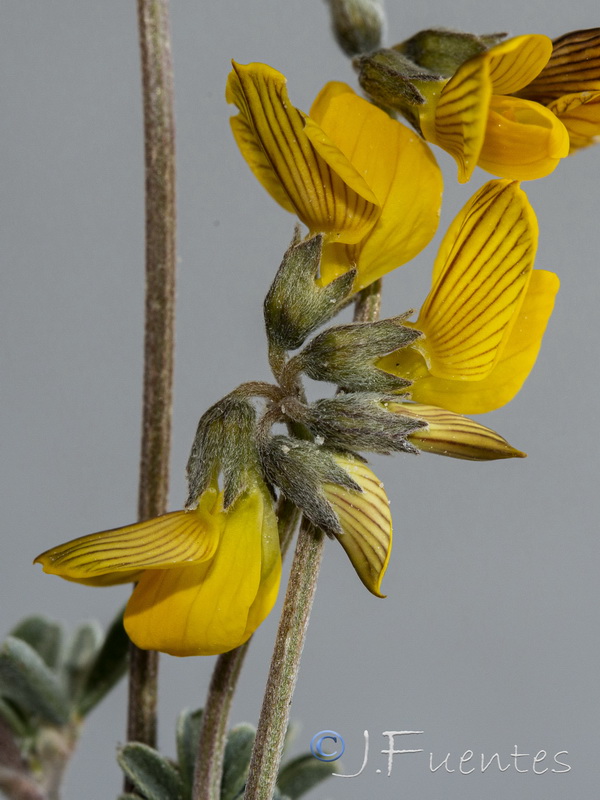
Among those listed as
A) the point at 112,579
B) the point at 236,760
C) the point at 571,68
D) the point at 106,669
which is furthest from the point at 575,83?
the point at 106,669

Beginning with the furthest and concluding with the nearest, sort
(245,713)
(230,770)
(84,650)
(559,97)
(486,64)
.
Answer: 1. (245,713)
2. (84,650)
3. (230,770)
4. (559,97)
5. (486,64)

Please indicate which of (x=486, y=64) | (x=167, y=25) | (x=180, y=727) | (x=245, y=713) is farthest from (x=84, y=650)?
(x=245, y=713)

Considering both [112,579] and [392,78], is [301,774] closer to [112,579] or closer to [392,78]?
[112,579]

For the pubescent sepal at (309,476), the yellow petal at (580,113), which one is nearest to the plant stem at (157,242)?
the pubescent sepal at (309,476)

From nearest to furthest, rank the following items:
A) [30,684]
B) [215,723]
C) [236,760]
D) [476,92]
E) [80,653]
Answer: [476,92] → [215,723] → [236,760] → [30,684] → [80,653]

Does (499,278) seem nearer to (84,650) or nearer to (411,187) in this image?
(411,187)

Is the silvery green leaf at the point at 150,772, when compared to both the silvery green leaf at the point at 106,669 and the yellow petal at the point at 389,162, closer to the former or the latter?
the silvery green leaf at the point at 106,669
